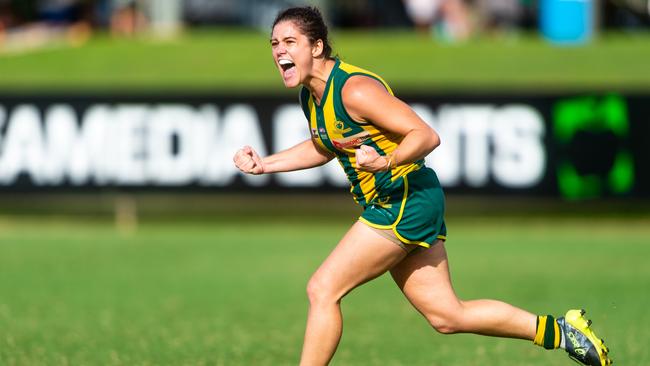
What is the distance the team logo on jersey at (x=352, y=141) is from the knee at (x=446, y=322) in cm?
104

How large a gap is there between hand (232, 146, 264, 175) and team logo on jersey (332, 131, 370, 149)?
67cm

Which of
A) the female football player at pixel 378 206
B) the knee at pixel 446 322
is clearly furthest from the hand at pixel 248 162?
the knee at pixel 446 322

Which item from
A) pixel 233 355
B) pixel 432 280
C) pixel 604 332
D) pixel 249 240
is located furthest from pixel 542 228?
pixel 432 280

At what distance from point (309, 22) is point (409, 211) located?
3.71 ft

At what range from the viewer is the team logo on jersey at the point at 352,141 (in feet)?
21.3

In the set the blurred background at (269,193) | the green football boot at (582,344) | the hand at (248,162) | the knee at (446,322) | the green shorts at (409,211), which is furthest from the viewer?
the blurred background at (269,193)

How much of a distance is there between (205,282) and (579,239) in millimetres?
5585

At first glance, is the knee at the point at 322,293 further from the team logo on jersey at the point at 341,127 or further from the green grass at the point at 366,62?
the green grass at the point at 366,62

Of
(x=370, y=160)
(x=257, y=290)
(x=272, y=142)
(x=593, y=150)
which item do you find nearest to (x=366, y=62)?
(x=272, y=142)

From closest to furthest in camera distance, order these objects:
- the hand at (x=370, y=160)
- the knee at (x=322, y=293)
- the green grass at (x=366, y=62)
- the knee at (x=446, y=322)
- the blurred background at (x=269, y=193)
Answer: the hand at (x=370, y=160), the knee at (x=322, y=293), the knee at (x=446, y=322), the blurred background at (x=269, y=193), the green grass at (x=366, y=62)

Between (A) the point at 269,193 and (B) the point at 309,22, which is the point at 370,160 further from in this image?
(A) the point at 269,193

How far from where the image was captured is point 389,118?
6.31 meters

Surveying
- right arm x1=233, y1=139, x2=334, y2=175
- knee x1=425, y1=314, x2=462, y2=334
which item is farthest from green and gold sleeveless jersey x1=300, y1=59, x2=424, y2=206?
knee x1=425, y1=314, x2=462, y2=334

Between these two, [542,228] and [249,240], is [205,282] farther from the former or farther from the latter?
[542,228]
